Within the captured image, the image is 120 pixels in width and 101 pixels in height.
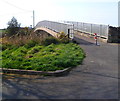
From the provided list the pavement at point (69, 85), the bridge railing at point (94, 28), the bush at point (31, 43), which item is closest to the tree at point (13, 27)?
the bridge railing at point (94, 28)

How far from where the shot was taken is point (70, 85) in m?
7.71

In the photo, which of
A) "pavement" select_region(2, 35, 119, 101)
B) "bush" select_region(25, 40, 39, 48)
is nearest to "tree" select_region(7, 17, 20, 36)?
"bush" select_region(25, 40, 39, 48)

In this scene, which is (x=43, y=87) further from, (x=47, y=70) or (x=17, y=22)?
(x=17, y=22)

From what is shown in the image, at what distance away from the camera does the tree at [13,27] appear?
120ft

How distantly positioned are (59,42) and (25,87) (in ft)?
39.5

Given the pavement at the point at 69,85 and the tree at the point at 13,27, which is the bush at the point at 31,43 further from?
the tree at the point at 13,27

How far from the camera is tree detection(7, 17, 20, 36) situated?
3651 cm

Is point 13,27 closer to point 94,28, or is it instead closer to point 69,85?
point 94,28

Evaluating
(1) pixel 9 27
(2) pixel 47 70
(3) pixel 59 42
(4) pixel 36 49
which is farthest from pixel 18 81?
(1) pixel 9 27

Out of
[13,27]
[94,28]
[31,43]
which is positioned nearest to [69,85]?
[31,43]

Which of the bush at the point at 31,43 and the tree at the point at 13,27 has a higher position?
the tree at the point at 13,27

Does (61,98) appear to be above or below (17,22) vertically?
below

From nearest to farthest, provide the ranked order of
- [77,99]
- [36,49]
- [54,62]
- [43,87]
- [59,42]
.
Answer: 1. [77,99]
2. [43,87]
3. [54,62]
4. [36,49]
5. [59,42]

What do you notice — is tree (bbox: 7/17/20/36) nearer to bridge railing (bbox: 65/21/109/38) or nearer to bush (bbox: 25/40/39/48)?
bridge railing (bbox: 65/21/109/38)
